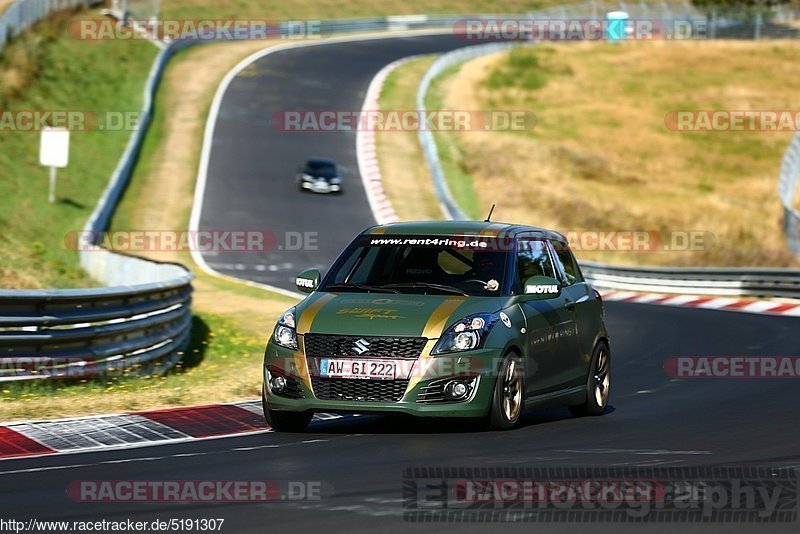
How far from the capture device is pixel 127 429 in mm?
10898

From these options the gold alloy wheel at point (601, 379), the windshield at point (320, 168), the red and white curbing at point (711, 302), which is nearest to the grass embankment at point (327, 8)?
the windshield at point (320, 168)

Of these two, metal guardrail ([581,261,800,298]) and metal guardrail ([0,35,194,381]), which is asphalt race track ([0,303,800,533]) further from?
metal guardrail ([581,261,800,298])

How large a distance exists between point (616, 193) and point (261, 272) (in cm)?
2233

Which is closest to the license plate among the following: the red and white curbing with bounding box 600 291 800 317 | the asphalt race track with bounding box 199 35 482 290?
the red and white curbing with bounding box 600 291 800 317

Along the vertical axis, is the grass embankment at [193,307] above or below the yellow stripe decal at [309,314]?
below

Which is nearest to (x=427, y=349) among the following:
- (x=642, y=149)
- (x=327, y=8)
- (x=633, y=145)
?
(x=642, y=149)

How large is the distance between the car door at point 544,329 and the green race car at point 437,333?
0.01 m

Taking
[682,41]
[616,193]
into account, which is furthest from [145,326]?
[682,41]

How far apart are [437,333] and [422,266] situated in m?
1.22

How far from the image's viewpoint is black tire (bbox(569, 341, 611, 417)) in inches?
476

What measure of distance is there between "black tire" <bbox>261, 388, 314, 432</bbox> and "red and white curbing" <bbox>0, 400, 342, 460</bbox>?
0.89ft

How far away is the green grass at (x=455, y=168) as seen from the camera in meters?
45.4

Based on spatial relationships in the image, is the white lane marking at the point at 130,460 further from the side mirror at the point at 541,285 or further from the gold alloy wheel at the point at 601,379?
the gold alloy wheel at the point at 601,379

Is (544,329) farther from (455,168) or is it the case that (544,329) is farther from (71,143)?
(455,168)
